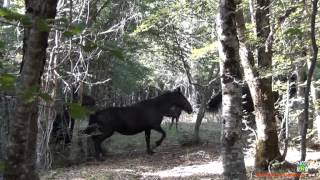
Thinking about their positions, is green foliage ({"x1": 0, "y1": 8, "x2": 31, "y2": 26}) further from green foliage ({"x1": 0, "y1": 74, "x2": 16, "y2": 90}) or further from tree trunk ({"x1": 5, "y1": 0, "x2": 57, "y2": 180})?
tree trunk ({"x1": 5, "y1": 0, "x2": 57, "y2": 180})

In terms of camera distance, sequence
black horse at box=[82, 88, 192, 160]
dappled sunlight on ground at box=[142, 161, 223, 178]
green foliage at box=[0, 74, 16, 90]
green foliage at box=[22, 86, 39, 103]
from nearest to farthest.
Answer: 1. green foliage at box=[22, 86, 39, 103]
2. green foliage at box=[0, 74, 16, 90]
3. dappled sunlight on ground at box=[142, 161, 223, 178]
4. black horse at box=[82, 88, 192, 160]

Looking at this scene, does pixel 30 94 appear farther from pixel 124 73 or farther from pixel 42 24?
pixel 124 73

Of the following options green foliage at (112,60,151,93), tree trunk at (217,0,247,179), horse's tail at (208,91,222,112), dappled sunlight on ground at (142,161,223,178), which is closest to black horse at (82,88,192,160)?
green foliage at (112,60,151,93)

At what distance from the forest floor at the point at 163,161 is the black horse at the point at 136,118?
706 millimetres

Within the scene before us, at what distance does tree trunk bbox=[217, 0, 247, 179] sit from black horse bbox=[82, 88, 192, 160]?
7913 mm

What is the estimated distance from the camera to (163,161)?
12484mm

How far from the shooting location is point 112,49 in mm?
2533

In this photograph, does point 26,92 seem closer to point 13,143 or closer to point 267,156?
point 13,143

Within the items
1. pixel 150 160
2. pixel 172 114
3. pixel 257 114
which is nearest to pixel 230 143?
pixel 257 114

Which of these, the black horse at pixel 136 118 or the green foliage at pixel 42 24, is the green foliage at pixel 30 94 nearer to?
the green foliage at pixel 42 24

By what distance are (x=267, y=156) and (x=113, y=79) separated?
7689 mm

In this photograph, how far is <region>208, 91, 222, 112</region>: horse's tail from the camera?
634 inches

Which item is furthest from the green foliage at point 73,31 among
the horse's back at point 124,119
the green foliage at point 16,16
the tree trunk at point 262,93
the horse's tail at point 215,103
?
the horse's tail at point 215,103

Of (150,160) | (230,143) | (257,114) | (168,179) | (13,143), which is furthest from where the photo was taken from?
(150,160)
